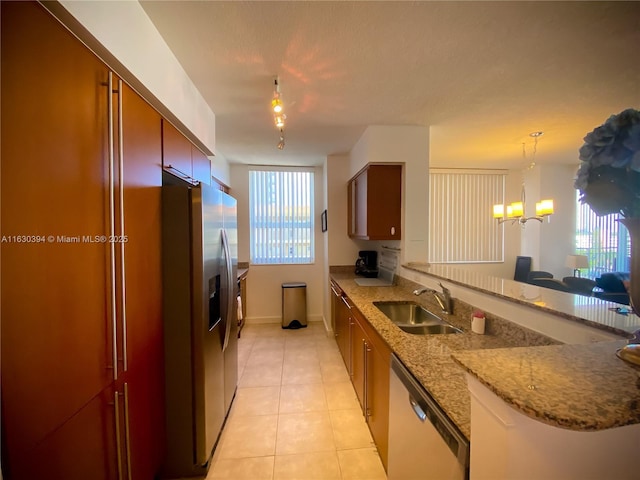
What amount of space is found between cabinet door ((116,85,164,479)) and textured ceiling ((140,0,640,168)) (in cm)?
61

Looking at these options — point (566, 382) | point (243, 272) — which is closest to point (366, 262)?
point (243, 272)

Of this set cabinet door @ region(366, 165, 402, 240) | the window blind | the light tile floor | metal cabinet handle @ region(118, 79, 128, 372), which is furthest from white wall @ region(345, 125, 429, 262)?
the window blind

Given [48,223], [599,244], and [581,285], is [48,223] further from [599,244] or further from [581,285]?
[599,244]

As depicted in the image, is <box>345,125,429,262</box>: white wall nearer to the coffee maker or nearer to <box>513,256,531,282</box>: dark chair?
the coffee maker

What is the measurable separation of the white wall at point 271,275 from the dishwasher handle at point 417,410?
9.95 ft

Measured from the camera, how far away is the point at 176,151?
163cm

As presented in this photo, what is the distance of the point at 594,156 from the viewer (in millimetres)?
626

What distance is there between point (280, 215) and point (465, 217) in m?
3.43

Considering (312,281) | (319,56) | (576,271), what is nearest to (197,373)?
(319,56)

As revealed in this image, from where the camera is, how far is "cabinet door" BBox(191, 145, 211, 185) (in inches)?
76.0

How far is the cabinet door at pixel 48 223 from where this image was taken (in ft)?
2.17

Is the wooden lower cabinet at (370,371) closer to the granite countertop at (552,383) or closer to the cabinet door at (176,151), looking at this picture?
the granite countertop at (552,383)

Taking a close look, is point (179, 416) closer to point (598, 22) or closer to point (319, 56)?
point (319, 56)

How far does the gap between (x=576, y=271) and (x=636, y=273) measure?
5.34 m
